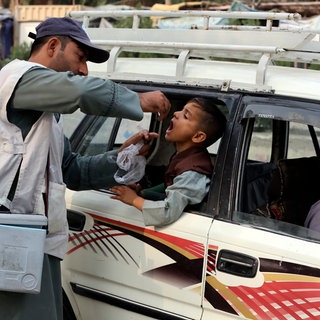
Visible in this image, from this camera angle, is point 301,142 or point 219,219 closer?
point 219,219

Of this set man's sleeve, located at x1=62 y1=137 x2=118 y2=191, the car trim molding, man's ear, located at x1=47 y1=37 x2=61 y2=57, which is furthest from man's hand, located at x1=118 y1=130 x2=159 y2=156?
the car trim molding

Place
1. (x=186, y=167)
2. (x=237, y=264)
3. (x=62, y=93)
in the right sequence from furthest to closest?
(x=186, y=167), (x=237, y=264), (x=62, y=93)

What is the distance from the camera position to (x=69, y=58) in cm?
219

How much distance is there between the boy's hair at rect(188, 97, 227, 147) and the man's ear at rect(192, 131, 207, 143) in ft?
0.05

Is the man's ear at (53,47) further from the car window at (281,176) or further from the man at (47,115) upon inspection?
the car window at (281,176)

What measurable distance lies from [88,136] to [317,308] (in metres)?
1.52

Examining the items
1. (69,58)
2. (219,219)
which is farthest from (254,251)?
(69,58)

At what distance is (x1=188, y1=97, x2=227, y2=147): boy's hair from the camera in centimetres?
256

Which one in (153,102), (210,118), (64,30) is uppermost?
(64,30)

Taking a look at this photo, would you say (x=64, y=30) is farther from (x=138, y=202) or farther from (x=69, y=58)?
(x=138, y=202)

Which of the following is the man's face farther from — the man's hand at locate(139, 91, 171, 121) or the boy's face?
the boy's face

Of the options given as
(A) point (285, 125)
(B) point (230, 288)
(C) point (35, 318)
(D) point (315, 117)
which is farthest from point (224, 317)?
(A) point (285, 125)

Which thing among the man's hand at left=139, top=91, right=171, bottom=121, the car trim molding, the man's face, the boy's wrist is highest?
the man's face

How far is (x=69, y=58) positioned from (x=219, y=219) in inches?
36.2
